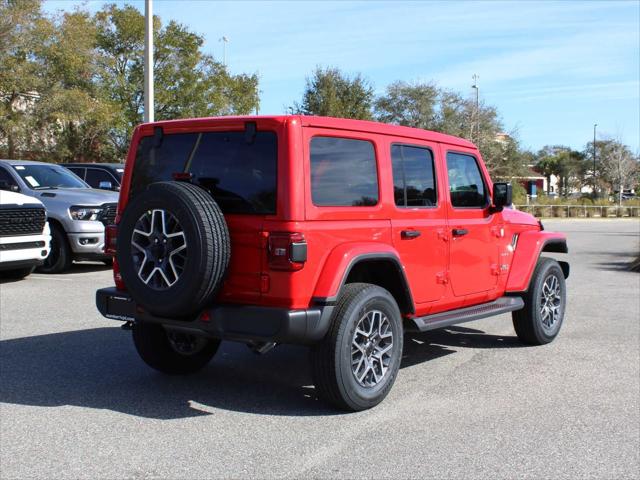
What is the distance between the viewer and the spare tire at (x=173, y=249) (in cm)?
484

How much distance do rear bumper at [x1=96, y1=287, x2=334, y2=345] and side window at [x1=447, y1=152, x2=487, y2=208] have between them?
2098mm

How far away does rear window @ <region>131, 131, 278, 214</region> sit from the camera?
5.07 metres

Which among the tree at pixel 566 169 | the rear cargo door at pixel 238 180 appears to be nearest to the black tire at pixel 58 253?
the rear cargo door at pixel 238 180

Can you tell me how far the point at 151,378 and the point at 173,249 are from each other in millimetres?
1633

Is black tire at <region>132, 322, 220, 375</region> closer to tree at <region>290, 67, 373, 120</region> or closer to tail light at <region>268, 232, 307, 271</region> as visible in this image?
tail light at <region>268, 232, 307, 271</region>

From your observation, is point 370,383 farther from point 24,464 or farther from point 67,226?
point 67,226

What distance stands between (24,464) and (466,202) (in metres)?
4.09

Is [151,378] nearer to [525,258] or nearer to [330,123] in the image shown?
[330,123]

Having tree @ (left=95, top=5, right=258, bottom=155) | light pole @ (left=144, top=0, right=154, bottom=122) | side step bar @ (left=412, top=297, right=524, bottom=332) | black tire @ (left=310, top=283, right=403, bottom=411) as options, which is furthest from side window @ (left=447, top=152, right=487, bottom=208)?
tree @ (left=95, top=5, right=258, bottom=155)

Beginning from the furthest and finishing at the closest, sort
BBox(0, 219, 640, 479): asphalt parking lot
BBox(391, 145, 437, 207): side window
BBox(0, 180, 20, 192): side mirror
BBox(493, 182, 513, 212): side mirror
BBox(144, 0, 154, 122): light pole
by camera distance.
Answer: BBox(144, 0, 154, 122): light pole, BBox(0, 180, 20, 192): side mirror, BBox(493, 182, 513, 212): side mirror, BBox(391, 145, 437, 207): side window, BBox(0, 219, 640, 479): asphalt parking lot

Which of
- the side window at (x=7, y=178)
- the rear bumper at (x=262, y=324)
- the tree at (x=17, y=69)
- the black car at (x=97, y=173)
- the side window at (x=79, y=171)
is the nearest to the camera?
the rear bumper at (x=262, y=324)

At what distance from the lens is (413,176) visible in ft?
20.0

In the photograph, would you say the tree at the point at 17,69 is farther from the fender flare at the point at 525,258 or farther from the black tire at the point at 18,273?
the fender flare at the point at 525,258

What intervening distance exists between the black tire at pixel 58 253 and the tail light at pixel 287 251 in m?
8.77
